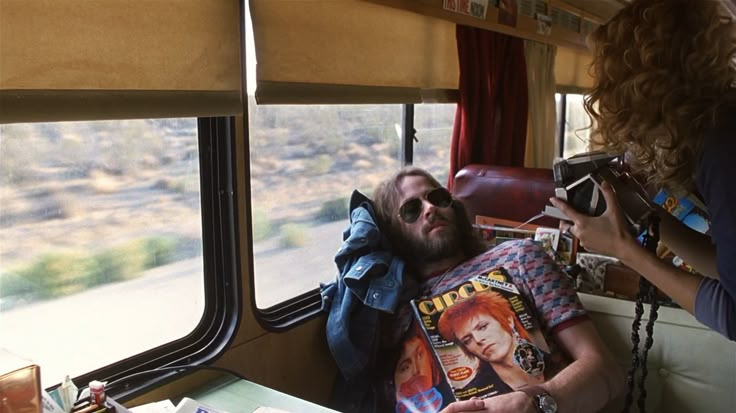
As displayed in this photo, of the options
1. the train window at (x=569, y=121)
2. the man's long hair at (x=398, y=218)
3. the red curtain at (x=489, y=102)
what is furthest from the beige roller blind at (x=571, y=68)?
the man's long hair at (x=398, y=218)

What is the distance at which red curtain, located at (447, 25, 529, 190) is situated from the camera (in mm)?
2637

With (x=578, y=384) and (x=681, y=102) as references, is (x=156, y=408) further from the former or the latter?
(x=681, y=102)

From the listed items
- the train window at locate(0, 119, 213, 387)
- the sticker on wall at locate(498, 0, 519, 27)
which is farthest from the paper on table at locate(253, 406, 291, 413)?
the sticker on wall at locate(498, 0, 519, 27)

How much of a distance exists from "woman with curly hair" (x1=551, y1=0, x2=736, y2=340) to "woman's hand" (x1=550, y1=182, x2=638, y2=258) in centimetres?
15

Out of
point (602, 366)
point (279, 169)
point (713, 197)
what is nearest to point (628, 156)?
point (713, 197)

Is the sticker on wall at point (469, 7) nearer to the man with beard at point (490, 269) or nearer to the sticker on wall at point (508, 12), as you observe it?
the sticker on wall at point (508, 12)

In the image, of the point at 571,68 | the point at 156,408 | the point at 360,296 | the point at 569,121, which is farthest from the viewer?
the point at 569,121

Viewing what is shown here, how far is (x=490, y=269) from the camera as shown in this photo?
72.6 inches

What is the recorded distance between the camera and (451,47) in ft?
8.43

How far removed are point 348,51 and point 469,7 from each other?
744 millimetres

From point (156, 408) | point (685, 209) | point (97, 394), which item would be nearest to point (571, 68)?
point (685, 209)

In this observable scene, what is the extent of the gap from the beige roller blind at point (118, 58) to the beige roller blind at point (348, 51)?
14 centimetres

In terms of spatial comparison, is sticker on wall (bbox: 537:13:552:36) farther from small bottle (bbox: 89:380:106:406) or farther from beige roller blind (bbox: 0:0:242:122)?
small bottle (bbox: 89:380:106:406)

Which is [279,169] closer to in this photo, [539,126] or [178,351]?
[178,351]
